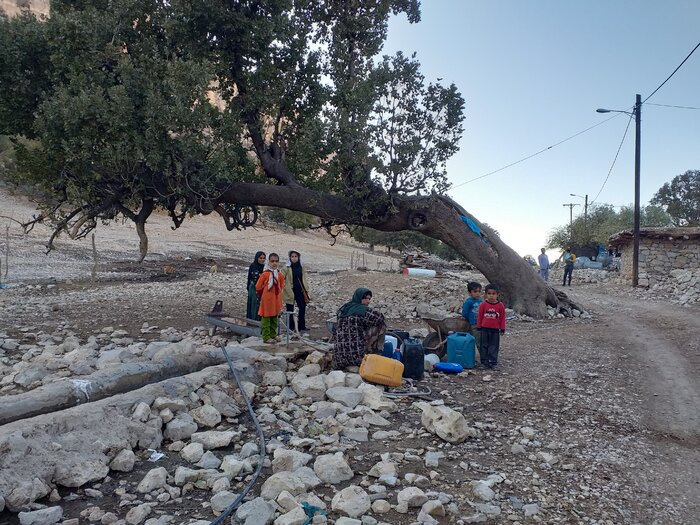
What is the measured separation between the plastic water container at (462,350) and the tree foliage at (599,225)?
3322cm

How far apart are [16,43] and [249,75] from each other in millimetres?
4481

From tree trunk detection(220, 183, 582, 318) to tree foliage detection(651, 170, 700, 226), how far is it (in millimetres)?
48295

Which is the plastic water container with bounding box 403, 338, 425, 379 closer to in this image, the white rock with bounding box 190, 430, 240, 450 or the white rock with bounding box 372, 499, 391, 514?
the white rock with bounding box 190, 430, 240, 450

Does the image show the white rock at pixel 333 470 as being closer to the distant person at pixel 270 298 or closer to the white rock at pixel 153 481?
the white rock at pixel 153 481

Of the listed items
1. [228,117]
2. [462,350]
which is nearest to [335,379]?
[462,350]

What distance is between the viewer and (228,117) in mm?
11312

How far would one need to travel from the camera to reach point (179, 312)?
12320 mm

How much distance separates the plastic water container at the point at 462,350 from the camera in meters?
7.90

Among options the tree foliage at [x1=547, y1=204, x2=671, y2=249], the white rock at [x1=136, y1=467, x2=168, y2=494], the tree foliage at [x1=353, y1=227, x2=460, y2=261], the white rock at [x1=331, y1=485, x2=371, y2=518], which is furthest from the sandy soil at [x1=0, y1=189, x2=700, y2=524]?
the tree foliage at [x1=353, y1=227, x2=460, y2=261]

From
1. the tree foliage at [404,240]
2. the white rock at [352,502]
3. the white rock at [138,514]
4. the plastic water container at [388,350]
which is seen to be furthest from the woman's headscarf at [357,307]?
the tree foliage at [404,240]

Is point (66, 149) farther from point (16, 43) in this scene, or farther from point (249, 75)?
point (249, 75)

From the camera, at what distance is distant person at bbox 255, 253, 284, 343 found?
8211 millimetres

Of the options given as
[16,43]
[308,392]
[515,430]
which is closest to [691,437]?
[515,430]

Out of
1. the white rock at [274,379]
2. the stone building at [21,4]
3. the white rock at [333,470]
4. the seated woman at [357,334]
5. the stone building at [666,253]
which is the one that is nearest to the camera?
the white rock at [333,470]
